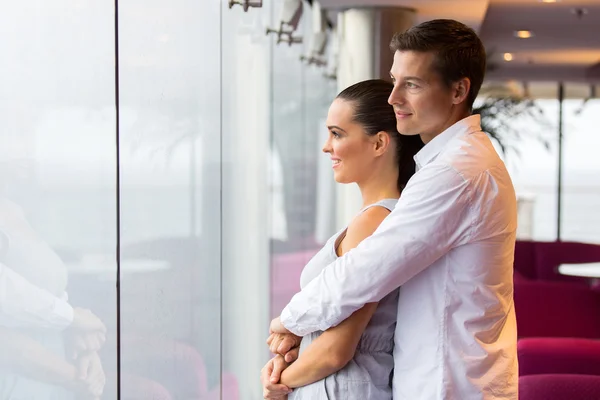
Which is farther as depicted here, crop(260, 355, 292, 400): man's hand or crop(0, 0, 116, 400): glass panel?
crop(260, 355, 292, 400): man's hand

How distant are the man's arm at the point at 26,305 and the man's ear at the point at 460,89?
88 centimetres

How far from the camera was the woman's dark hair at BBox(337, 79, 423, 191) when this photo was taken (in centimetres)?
190

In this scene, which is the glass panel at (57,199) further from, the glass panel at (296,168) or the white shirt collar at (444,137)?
the glass panel at (296,168)

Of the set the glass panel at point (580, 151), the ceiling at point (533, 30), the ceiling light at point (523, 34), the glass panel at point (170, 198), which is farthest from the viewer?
the glass panel at point (580, 151)

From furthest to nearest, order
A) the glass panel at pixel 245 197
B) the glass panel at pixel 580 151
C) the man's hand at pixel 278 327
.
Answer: the glass panel at pixel 580 151
the glass panel at pixel 245 197
the man's hand at pixel 278 327

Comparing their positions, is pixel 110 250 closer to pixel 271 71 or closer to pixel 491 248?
pixel 491 248

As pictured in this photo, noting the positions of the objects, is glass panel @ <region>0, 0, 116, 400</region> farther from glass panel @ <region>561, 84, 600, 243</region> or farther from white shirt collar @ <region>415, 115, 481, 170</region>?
glass panel @ <region>561, 84, 600, 243</region>

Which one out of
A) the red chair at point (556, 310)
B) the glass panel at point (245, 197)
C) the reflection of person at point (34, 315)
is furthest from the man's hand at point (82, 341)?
the red chair at point (556, 310)

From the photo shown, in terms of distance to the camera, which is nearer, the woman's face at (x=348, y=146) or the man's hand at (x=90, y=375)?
the man's hand at (x=90, y=375)

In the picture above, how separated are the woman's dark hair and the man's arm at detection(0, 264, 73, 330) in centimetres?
80

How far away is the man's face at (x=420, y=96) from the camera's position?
1.78m

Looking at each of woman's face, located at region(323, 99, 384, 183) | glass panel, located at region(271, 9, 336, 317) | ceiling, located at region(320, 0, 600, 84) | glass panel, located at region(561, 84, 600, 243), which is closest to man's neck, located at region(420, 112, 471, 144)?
woman's face, located at region(323, 99, 384, 183)

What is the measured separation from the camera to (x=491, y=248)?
1699 mm

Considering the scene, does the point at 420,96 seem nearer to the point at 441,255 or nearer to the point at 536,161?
the point at 441,255
